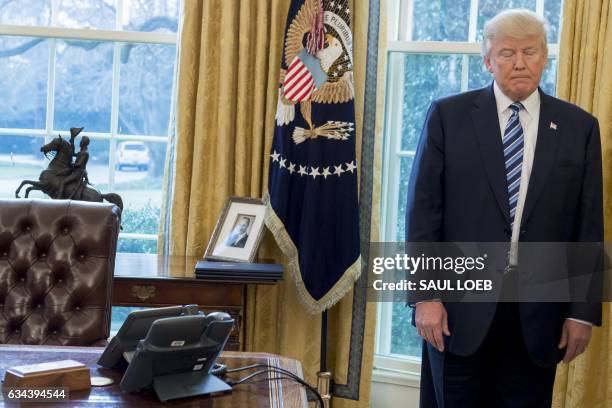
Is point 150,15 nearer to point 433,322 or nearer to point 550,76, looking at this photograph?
point 550,76

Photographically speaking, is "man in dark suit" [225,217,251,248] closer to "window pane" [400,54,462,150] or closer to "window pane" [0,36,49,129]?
"window pane" [400,54,462,150]

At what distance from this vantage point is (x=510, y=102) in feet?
8.40

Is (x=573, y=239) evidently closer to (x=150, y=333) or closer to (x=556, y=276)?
(x=556, y=276)

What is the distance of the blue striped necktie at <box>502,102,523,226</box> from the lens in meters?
2.49

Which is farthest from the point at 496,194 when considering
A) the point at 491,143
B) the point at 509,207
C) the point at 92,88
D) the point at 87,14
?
the point at 87,14

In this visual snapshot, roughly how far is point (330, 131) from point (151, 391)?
198 cm

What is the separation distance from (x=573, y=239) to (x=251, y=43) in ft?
5.38

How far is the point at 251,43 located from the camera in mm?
3564

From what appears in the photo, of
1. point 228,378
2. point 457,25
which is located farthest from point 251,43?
point 228,378

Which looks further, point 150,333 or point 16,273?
point 16,273

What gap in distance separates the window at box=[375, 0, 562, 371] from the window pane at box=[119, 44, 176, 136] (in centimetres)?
100

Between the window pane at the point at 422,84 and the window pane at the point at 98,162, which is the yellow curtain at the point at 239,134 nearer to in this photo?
the window pane at the point at 422,84

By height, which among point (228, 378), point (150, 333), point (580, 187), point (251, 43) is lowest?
point (228, 378)

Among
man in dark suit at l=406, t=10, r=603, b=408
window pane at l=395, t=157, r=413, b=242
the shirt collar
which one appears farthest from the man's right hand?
window pane at l=395, t=157, r=413, b=242
